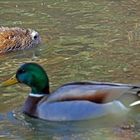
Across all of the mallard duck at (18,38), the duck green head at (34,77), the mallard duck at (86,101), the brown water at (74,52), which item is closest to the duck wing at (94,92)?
the mallard duck at (86,101)

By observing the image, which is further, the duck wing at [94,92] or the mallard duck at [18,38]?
the mallard duck at [18,38]

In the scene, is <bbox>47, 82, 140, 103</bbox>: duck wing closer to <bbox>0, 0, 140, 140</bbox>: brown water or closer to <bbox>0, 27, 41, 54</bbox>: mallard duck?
<bbox>0, 0, 140, 140</bbox>: brown water

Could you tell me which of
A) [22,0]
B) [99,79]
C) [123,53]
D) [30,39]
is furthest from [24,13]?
[99,79]

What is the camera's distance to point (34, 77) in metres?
9.34

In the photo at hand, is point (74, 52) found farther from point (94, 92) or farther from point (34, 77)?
point (94, 92)

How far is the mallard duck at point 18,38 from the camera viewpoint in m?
12.6

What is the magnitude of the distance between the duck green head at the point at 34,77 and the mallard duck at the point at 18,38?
10.6 ft

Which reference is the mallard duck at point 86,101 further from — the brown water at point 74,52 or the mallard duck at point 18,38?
the mallard duck at point 18,38

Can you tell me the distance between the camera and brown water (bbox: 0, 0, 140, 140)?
339 inches

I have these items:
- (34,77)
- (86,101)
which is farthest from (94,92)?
(34,77)

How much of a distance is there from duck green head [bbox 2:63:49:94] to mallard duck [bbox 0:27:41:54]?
3.24 metres

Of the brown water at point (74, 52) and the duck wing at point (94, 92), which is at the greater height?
the duck wing at point (94, 92)

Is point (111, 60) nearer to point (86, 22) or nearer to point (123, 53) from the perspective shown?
point (123, 53)

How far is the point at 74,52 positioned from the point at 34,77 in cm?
278
